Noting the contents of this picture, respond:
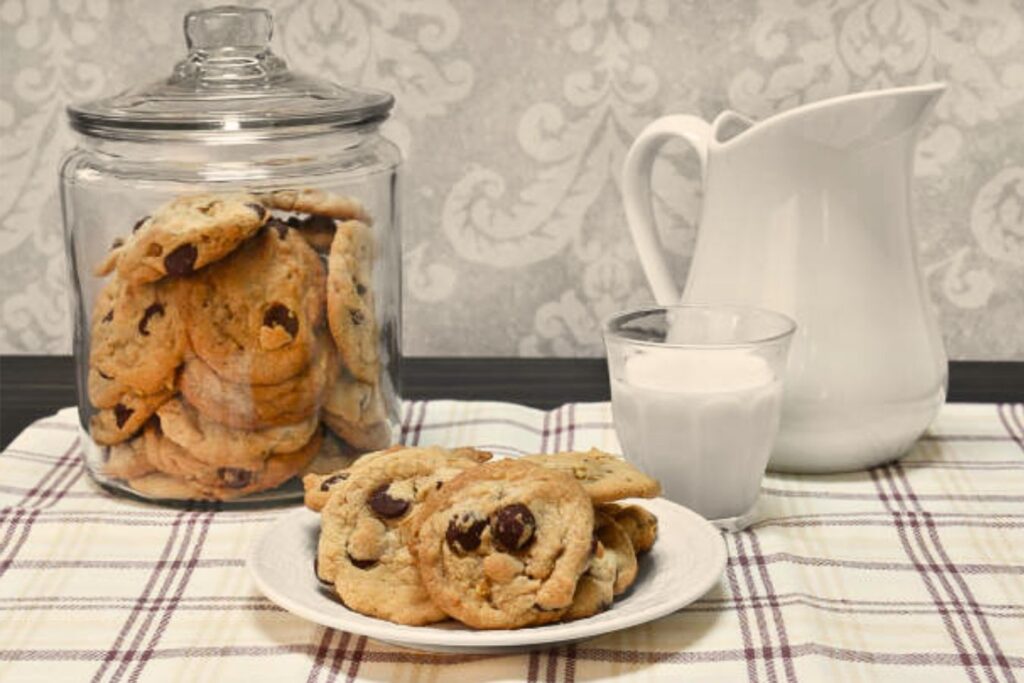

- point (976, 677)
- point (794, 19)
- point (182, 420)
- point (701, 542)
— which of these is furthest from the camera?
point (794, 19)

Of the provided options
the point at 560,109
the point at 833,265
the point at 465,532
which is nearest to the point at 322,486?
the point at 465,532

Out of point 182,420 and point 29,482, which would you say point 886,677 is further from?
point 29,482

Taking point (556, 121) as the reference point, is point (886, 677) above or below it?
below

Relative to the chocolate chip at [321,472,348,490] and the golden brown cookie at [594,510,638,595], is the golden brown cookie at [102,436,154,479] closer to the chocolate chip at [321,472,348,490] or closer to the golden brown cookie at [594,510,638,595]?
the chocolate chip at [321,472,348,490]

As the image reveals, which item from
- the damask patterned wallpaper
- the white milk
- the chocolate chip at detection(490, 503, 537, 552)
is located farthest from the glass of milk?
the damask patterned wallpaper

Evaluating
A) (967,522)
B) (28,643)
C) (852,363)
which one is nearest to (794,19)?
(852,363)

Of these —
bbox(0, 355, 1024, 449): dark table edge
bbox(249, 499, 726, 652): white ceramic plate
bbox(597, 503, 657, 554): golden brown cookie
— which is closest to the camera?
bbox(249, 499, 726, 652): white ceramic plate
